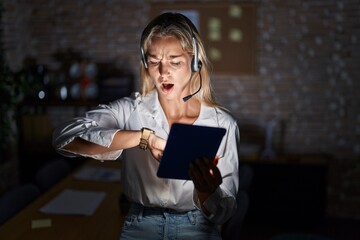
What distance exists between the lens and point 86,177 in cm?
360

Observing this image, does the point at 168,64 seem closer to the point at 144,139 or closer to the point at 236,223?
the point at 144,139

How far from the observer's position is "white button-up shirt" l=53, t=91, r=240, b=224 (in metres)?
1.80

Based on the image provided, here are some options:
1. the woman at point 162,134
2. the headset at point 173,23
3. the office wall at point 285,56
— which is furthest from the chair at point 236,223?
the office wall at point 285,56

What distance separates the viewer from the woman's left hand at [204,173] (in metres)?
1.55

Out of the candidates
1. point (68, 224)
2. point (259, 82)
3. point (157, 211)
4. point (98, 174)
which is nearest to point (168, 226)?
point (157, 211)

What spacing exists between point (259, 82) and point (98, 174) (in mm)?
2093

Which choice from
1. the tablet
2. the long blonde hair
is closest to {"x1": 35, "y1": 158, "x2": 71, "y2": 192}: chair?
the long blonde hair

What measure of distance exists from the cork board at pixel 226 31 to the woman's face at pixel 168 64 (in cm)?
322

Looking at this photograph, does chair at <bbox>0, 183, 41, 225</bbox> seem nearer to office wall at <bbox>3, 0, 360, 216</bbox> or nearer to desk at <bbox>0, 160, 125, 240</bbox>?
desk at <bbox>0, 160, 125, 240</bbox>

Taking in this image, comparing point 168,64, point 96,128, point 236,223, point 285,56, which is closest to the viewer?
point 96,128

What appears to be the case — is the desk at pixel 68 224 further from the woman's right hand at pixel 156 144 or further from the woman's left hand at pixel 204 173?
the woman's left hand at pixel 204 173

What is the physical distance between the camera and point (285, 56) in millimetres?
4902

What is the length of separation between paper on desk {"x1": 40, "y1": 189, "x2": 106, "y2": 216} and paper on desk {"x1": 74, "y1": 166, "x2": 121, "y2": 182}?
0.31m

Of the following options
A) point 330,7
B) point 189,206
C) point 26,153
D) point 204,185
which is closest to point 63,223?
point 189,206
